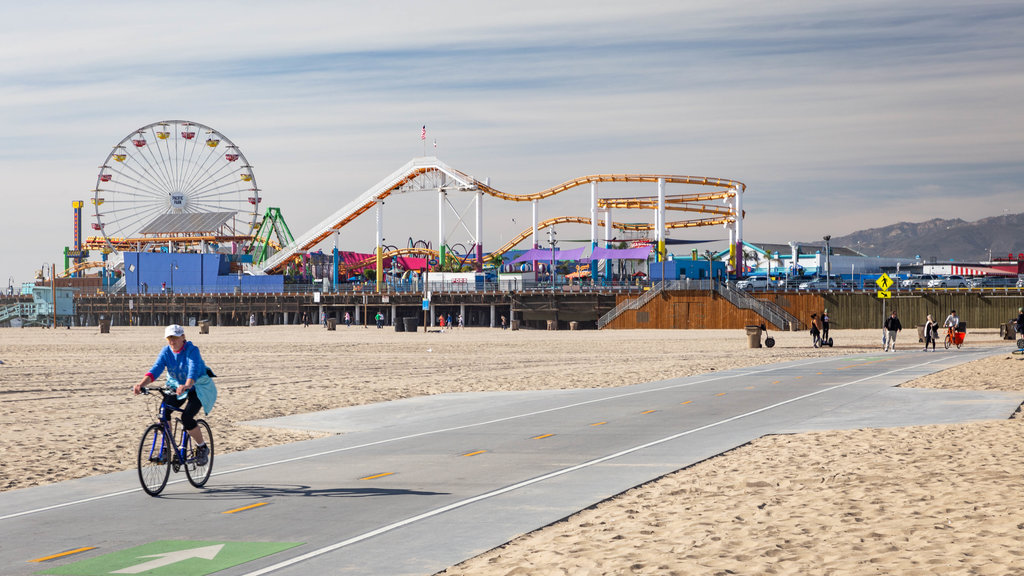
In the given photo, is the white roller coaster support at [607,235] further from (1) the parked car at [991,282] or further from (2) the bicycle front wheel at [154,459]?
(2) the bicycle front wheel at [154,459]

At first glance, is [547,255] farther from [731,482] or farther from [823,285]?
[731,482]

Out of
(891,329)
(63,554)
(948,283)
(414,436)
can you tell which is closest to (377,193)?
(948,283)

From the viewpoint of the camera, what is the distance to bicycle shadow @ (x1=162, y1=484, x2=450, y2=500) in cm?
1062

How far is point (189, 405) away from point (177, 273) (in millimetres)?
116445

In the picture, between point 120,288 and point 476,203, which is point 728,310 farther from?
point 120,288

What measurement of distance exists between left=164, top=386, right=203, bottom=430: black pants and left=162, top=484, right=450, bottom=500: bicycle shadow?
30.1 inches

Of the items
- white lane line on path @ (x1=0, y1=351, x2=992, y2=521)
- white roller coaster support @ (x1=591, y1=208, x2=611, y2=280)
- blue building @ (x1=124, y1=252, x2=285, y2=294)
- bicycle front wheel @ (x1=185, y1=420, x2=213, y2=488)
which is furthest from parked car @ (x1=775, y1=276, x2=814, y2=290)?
bicycle front wheel @ (x1=185, y1=420, x2=213, y2=488)

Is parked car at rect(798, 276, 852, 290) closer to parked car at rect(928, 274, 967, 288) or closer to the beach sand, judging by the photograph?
parked car at rect(928, 274, 967, 288)

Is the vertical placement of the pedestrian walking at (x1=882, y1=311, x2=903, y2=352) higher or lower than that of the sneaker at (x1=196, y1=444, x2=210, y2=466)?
higher

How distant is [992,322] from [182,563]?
78214 millimetres

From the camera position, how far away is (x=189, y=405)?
10.9 m

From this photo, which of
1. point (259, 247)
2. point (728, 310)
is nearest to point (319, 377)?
point (728, 310)

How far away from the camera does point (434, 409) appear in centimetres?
1986

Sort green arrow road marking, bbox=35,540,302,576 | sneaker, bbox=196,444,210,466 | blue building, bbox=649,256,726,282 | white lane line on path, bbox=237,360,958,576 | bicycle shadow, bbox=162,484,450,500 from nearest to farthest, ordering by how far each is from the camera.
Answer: green arrow road marking, bbox=35,540,302,576, white lane line on path, bbox=237,360,958,576, bicycle shadow, bbox=162,484,450,500, sneaker, bbox=196,444,210,466, blue building, bbox=649,256,726,282
